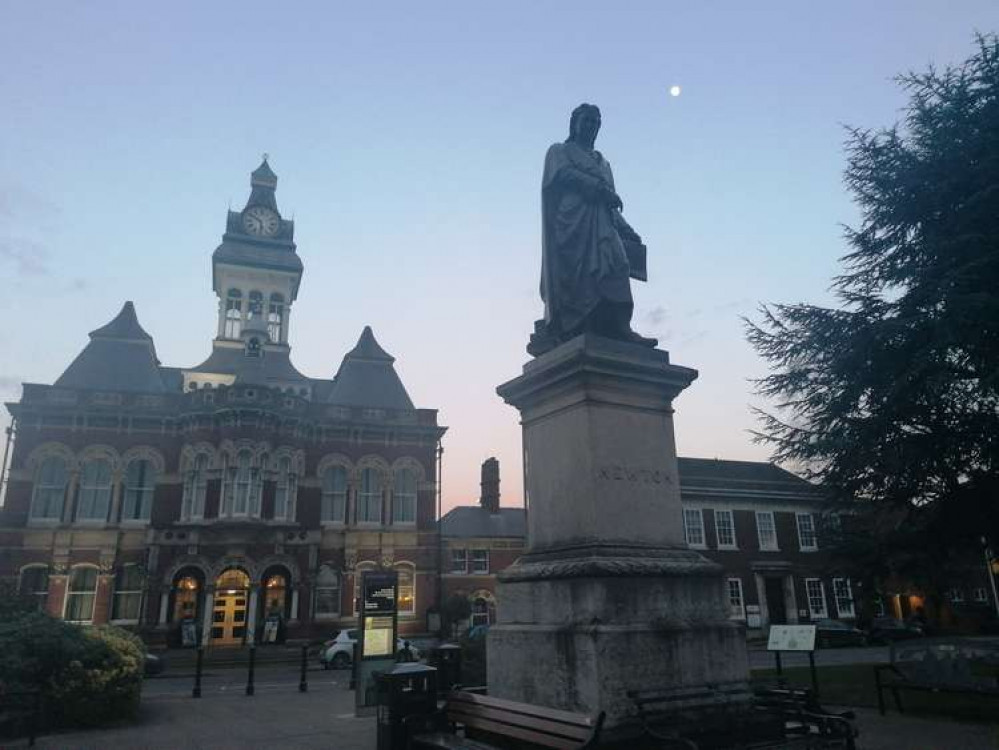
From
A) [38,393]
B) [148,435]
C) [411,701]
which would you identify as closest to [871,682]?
[411,701]

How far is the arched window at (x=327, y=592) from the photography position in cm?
3519

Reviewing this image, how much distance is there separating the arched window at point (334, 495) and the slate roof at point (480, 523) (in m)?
8.05

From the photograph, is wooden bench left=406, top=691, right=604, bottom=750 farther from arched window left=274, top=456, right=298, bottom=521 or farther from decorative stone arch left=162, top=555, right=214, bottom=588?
arched window left=274, top=456, right=298, bottom=521

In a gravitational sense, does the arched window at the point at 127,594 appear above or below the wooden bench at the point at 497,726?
above

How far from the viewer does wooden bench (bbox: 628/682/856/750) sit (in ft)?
16.5

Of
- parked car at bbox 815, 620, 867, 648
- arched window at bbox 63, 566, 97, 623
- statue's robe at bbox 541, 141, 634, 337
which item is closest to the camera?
statue's robe at bbox 541, 141, 634, 337

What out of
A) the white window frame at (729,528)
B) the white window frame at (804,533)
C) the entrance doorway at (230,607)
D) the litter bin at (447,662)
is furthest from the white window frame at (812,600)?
the litter bin at (447,662)

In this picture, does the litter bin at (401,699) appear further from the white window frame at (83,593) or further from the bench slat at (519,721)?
the white window frame at (83,593)

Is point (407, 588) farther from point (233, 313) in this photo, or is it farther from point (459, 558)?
point (233, 313)

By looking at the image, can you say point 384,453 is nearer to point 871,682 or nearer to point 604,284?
point 871,682

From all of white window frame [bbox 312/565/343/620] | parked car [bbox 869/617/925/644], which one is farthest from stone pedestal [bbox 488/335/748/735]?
parked car [bbox 869/617/925/644]

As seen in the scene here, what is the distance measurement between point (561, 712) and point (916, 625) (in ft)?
127

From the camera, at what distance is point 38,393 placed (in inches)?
1348

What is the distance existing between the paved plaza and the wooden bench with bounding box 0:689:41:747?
38cm
